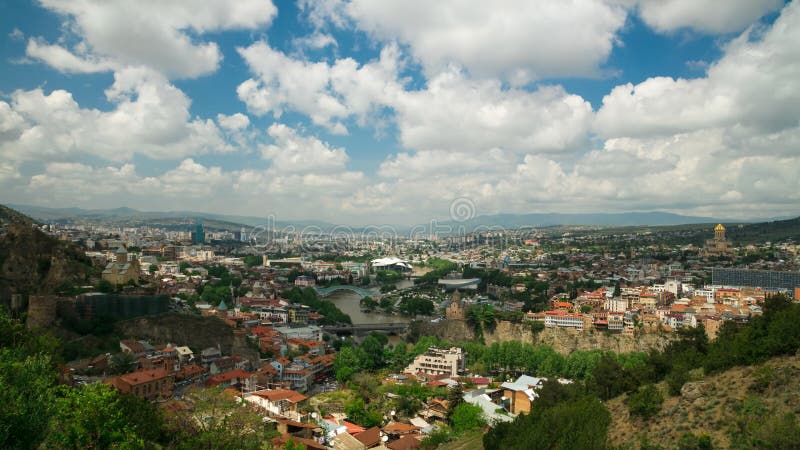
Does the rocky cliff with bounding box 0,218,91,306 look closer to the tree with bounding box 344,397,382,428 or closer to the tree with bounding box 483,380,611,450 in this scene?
the tree with bounding box 344,397,382,428

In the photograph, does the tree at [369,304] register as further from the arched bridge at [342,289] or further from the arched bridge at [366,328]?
Answer: the arched bridge at [366,328]

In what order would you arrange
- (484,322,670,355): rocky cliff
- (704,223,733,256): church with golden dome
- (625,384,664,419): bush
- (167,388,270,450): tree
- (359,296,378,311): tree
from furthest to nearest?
(704,223,733,256): church with golden dome
(359,296,378,311): tree
(484,322,670,355): rocky cliff
(625,384,664,419): bush
(167,388,270,450): tree

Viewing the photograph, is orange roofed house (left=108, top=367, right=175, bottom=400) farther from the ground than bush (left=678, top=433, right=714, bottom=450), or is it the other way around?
bush (left=678, top=433, right=714, bottom=450)

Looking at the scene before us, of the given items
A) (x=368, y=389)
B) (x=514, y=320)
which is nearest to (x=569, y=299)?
(x=514, y=320)

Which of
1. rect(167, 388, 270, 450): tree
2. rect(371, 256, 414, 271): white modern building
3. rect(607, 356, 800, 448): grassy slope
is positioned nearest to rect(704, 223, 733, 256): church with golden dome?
rect(371, 256, 414, 271): white modern building

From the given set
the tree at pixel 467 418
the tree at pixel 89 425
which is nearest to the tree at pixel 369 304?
the tree at pixel 467 418

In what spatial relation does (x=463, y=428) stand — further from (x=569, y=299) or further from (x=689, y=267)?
(x=689, y=267)

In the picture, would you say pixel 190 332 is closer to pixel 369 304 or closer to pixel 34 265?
pixel 34 265
